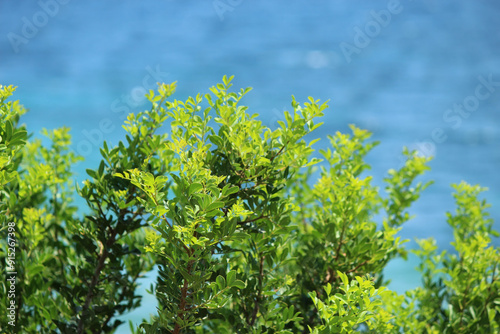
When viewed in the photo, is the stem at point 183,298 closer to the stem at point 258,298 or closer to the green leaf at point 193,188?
the green leaf at point 193,188

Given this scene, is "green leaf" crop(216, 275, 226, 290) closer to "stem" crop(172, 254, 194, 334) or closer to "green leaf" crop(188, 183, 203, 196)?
"stem" crop(172, 254, 194, 334)

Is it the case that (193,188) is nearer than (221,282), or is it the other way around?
(193,188)

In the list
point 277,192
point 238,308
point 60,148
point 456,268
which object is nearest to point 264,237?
point 277,192

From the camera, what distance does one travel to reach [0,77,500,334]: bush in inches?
77.7

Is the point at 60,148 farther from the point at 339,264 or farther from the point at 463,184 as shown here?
the point at 463,184

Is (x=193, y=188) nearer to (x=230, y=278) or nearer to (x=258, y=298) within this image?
(x=230, y=278)

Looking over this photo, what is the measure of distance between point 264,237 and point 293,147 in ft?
1.56

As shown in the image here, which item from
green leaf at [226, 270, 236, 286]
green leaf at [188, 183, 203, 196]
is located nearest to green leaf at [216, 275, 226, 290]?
green leaf at [226, 270, 236, 286]

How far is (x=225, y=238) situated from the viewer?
1935 millimetres

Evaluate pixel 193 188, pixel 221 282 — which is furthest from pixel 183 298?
pixel 193 188

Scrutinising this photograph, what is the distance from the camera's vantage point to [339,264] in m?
2.66

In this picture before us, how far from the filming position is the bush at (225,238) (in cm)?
197

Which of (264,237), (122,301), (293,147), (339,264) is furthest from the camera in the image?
(122,301)

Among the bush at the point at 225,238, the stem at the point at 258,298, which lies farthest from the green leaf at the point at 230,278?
the stem at the point at 258,298
